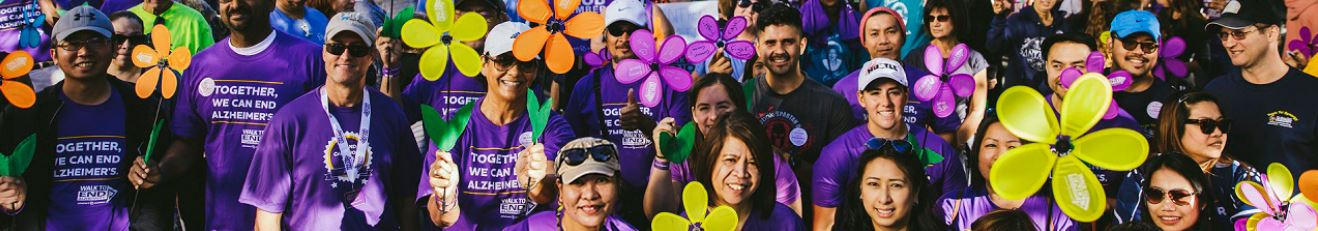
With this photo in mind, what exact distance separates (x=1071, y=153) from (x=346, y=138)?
3269 millimetres

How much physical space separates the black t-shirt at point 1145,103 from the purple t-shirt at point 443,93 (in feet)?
10.4

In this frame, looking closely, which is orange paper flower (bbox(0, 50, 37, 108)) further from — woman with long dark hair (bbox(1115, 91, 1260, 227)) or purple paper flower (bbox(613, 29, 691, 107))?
woman with long dark hair (bbox(1115, 91, 1260, 227))

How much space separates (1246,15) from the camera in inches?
355

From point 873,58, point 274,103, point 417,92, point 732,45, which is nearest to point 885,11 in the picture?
point 873,58

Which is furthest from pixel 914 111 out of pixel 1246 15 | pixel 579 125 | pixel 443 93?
pixel 443 93

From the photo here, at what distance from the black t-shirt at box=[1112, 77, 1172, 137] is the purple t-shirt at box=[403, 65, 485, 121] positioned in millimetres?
3169

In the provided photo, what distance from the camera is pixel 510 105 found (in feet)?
26.5

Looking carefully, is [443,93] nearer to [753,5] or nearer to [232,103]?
[232,103]

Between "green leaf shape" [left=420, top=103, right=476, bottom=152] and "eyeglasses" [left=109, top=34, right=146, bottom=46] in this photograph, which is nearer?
"green leaf shape" [left=420, top=103, right=476, bottom=152]

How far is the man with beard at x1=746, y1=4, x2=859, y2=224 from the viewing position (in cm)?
836

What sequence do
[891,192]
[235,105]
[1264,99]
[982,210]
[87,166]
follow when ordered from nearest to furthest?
[891,192]
[982,210]
[235,105]
[87,166]
[1264,99]

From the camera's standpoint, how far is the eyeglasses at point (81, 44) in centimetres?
828

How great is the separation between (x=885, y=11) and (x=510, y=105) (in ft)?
6.69

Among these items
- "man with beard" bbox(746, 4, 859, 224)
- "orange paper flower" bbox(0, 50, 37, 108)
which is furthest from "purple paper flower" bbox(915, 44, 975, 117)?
"orange paper flower" bbox(0, 50, 37, 108)
